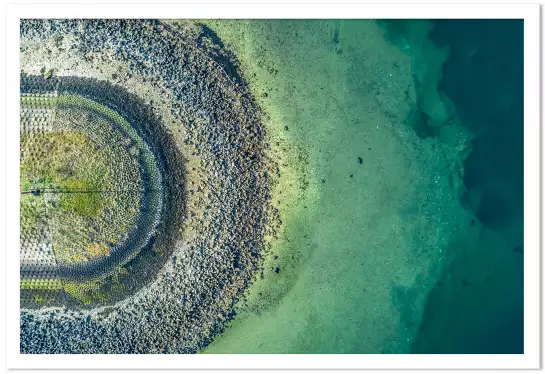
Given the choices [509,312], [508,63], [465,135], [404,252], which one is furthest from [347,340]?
[508,63]

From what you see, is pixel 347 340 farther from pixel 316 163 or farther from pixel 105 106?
pixel 105 106

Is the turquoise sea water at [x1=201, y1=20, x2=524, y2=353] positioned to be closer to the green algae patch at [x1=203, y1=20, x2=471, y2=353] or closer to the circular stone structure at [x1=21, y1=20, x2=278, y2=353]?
the green algae patch at [x1=203, y1=20, x2=471, y2=353]

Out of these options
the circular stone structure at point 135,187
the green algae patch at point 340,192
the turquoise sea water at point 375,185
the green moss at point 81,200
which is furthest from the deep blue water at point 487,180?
the green moss at point 81,200

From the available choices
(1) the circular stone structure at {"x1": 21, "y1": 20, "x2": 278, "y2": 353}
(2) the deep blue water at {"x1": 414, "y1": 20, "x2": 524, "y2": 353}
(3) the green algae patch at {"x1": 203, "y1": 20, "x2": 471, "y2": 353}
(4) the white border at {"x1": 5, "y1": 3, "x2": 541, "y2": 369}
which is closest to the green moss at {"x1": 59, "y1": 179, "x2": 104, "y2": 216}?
(1) the circular stone structure at {"x1": 21, "y1": 20, "x2": 278, "y2": 353}

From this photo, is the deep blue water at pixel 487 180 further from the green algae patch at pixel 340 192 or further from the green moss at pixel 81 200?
the green moss at pixel 81 200
